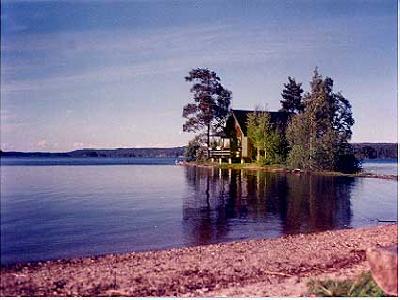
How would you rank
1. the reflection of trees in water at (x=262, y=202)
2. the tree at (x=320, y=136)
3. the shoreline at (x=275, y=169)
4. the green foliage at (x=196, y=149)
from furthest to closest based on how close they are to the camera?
the tree at (x=320, y=136) < the shoreline at (x=275, y=169) < the reflection of trees in water at (x=262, y=202) < the green foliage at (x=196, y=149)

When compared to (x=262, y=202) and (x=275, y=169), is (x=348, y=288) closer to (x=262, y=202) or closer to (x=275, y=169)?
(x=262, y=202)

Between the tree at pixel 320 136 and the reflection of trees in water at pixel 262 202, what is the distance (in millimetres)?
488

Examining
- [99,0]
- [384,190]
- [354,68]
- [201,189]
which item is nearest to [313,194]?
[384,190]

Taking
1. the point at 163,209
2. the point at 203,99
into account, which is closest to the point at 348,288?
the point at 203,99

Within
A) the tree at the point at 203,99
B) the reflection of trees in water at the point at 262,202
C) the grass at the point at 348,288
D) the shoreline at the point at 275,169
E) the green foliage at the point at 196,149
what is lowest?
the grass at the point at 348,288

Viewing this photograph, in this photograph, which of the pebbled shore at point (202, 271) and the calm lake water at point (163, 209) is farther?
the calm lake water at point (163, 209)

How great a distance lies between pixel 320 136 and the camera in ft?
35.8

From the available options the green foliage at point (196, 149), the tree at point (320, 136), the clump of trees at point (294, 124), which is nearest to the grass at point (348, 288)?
the clump of trees at point (294, 124)

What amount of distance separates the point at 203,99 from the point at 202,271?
7.54 ft

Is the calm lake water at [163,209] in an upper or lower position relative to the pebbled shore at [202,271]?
upper

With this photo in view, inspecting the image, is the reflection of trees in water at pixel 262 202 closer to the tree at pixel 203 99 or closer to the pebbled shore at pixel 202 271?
the pebbled shore at pixel 202 271

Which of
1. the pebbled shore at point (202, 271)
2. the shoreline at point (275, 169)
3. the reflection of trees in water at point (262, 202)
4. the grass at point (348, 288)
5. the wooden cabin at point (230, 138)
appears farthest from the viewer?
the shoreline at point (275, 169)

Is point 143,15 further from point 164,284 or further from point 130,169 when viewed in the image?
point 130,169

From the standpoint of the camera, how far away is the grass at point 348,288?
3.65 m
